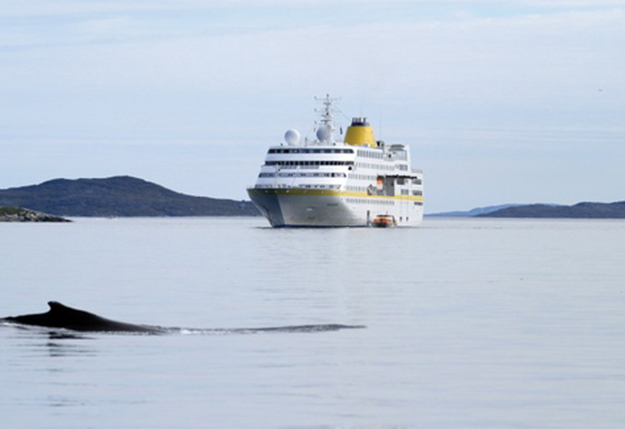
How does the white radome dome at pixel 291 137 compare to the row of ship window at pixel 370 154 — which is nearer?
the white radome dome at pixel 291 137

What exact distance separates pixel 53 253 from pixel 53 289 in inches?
1429

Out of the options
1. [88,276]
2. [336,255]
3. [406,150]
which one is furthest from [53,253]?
[406,150]

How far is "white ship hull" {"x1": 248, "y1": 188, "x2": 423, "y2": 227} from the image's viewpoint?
494 ft

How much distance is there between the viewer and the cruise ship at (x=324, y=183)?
15225 cm

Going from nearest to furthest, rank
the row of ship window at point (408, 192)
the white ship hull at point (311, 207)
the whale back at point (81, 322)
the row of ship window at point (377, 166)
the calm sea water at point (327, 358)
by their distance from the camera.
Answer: the calm sea water at point (327, 358), the whale back at point (81, 322), the white ship hull at point (311, 207), the row of ship window at point (377, 166), the row of ship window at point (408, 192)

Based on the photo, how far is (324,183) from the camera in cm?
15500

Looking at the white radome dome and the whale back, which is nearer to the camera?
the whale back

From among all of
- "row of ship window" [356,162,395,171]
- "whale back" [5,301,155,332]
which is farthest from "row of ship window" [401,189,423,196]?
"whale back" [5,301,155,332]

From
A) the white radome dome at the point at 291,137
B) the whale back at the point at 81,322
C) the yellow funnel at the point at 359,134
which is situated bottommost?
the whale back at the point at 81,322

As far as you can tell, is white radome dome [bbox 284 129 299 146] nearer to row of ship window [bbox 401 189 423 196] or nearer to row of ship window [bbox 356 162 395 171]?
row of ship window [bbox 356 162 395 171]

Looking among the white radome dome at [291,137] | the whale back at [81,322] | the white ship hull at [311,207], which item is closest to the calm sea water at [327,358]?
the whale back at [81,322]

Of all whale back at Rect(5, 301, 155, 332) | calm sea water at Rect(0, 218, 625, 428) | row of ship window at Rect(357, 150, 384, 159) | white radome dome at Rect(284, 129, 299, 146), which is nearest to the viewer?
calm sea water at Rect(0, 218, 625, 428)

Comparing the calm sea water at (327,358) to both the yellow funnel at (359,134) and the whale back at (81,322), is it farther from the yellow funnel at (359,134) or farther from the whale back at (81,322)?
the yellow funnel at (359,134)

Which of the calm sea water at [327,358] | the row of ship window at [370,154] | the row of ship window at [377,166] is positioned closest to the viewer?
the calm sea water at [327,358]
